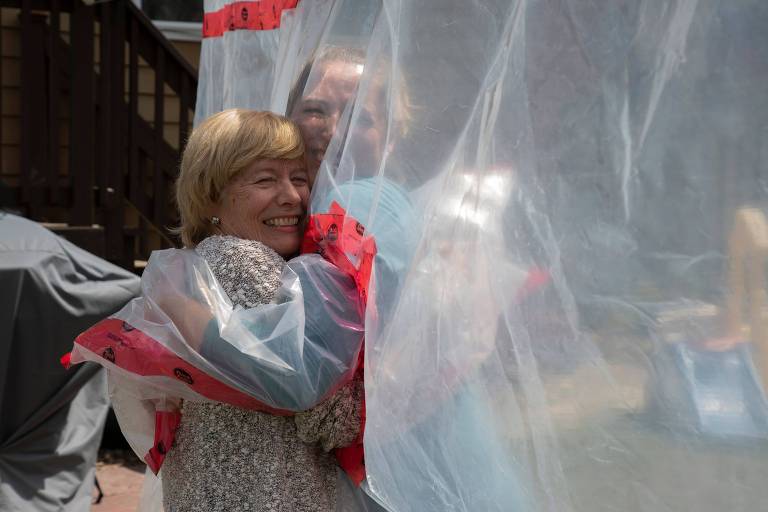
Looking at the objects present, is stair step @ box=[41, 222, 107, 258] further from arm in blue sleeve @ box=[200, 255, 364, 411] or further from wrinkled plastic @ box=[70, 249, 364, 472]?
arm in blue sleeve @ box=[200, 255, 364, 411]

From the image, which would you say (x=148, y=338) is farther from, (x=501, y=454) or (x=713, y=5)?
(x=713, y=5)

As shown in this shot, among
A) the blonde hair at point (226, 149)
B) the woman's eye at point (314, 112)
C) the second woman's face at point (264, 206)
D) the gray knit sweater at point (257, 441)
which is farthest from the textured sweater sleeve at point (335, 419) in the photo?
the woman's eye at point (314, 112)

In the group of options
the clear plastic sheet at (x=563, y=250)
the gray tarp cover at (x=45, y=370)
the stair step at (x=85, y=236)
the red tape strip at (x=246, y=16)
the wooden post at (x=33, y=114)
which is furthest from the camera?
the wooden post at (x=33, y=114)

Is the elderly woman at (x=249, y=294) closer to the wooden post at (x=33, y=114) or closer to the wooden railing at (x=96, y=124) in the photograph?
the wooden railing at (x=96, y=124)

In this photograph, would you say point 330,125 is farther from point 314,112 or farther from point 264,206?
point 264,206

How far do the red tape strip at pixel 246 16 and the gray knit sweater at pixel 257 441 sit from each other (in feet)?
2.88

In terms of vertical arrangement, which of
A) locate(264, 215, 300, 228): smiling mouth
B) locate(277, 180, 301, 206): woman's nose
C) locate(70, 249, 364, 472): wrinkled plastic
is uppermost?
locate(277, 180, 301, 206): woman's nose

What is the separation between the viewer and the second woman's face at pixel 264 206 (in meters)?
1.91

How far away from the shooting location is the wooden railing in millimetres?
5797

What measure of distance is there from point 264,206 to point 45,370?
2.24m

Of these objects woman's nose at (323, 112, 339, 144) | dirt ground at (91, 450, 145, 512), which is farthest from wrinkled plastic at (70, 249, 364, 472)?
dirt ground at (91, 450, 145, 512)

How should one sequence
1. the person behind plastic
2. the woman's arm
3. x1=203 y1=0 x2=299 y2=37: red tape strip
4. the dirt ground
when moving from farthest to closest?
the dirt ground, x1=203 y1=0 x2=299 y2=37: red tape strip, the woman's arm, the person behind plastic

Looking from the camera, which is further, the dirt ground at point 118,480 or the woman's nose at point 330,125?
the dirt ground at point 118,480

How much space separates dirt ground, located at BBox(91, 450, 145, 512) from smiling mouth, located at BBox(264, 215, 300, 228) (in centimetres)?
288
